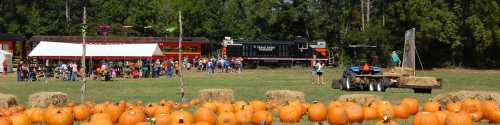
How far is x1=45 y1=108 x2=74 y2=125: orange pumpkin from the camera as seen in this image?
13281mm

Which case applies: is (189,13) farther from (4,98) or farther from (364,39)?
(4,98)

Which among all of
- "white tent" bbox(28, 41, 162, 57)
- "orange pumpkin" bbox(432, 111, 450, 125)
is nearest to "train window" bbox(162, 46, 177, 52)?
"white tent" bbox(28, 41, 162, 57)

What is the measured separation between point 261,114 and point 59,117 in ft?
12.0

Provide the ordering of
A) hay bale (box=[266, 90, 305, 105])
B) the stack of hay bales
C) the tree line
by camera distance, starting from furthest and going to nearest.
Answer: the tree line → the stack of hay bales → hay bale (box=[266, 90, 305, 105])

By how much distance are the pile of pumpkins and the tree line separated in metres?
43.0

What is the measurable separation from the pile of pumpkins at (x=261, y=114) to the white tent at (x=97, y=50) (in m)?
31.9

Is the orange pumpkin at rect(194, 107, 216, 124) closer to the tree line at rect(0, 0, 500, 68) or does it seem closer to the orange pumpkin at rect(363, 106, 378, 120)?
the orange pumpkin at rect(363, 106, 378, 120)

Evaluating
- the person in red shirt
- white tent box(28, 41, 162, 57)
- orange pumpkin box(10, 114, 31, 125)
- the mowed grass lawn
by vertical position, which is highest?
white tent box(28, 41, 162, 57)

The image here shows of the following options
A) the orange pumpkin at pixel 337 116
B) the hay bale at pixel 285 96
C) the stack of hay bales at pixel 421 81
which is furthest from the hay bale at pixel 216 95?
the stack of hay bales at pixel 421 81

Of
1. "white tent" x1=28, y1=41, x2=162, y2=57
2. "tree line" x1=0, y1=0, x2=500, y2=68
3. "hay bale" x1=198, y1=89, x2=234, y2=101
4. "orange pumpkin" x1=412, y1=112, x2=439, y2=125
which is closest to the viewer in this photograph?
"orange pumpkin" x1=412, y1=112, x2=439, y2=125

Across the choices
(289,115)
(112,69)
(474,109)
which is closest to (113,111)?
(289,115)

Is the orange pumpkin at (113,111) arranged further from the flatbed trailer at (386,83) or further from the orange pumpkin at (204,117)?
the flatbed trailer at (386,83)

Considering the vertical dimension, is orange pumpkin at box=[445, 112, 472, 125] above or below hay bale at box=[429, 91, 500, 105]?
below

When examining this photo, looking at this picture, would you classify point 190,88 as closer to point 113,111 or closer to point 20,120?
point 113,111
